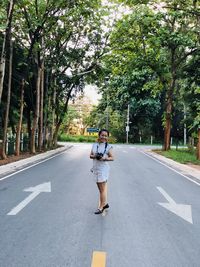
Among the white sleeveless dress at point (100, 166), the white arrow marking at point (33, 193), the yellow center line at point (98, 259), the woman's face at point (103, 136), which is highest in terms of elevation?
the woman's face at point (103, 136)

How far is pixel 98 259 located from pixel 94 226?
1767 millimetres

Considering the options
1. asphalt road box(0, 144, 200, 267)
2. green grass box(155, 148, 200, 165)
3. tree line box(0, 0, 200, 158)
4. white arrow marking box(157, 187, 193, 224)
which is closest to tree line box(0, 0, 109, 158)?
tree line box(0, 0, 200, 158)

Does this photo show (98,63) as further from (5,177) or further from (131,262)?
(131,262)

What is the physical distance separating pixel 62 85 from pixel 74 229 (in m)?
30.9

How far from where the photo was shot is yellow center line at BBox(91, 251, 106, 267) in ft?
16.1

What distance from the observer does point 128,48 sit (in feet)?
106

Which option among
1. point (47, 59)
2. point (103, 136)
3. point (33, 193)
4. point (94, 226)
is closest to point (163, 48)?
point (47, 59)

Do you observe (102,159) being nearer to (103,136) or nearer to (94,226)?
(103,136)

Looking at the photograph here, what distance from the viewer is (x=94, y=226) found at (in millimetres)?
6863

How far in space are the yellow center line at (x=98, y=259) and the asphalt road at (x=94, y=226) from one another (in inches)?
2.6

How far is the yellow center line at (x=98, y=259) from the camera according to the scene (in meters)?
4.91

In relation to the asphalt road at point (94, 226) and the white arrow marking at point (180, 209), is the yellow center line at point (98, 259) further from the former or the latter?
the white arrow marking at point (180, 209)

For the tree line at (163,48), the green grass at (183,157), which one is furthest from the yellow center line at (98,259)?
the tree line at (163,48)

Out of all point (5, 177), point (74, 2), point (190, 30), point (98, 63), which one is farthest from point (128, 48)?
point (5, 177)
